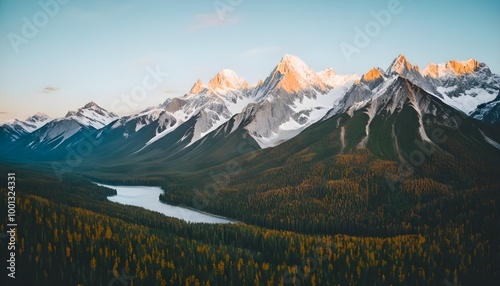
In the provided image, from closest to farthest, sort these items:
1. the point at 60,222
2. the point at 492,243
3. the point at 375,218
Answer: the point at 60,222 → the point at 492,243 → the point at 375,218

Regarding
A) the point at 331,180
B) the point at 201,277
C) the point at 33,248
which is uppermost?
the point at 331,180

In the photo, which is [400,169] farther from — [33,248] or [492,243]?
[33,248]

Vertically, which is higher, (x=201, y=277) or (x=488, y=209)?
(x=488, y=209)

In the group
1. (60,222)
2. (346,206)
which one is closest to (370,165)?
(346,206)

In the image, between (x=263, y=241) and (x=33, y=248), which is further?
(x=263, y=241)

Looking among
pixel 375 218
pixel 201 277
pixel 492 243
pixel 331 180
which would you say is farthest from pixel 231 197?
pixel 492 243

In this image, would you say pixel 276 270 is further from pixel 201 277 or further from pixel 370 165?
pixel 370 165

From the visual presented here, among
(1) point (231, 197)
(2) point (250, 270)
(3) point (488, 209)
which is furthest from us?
(1) point (231, 197)
